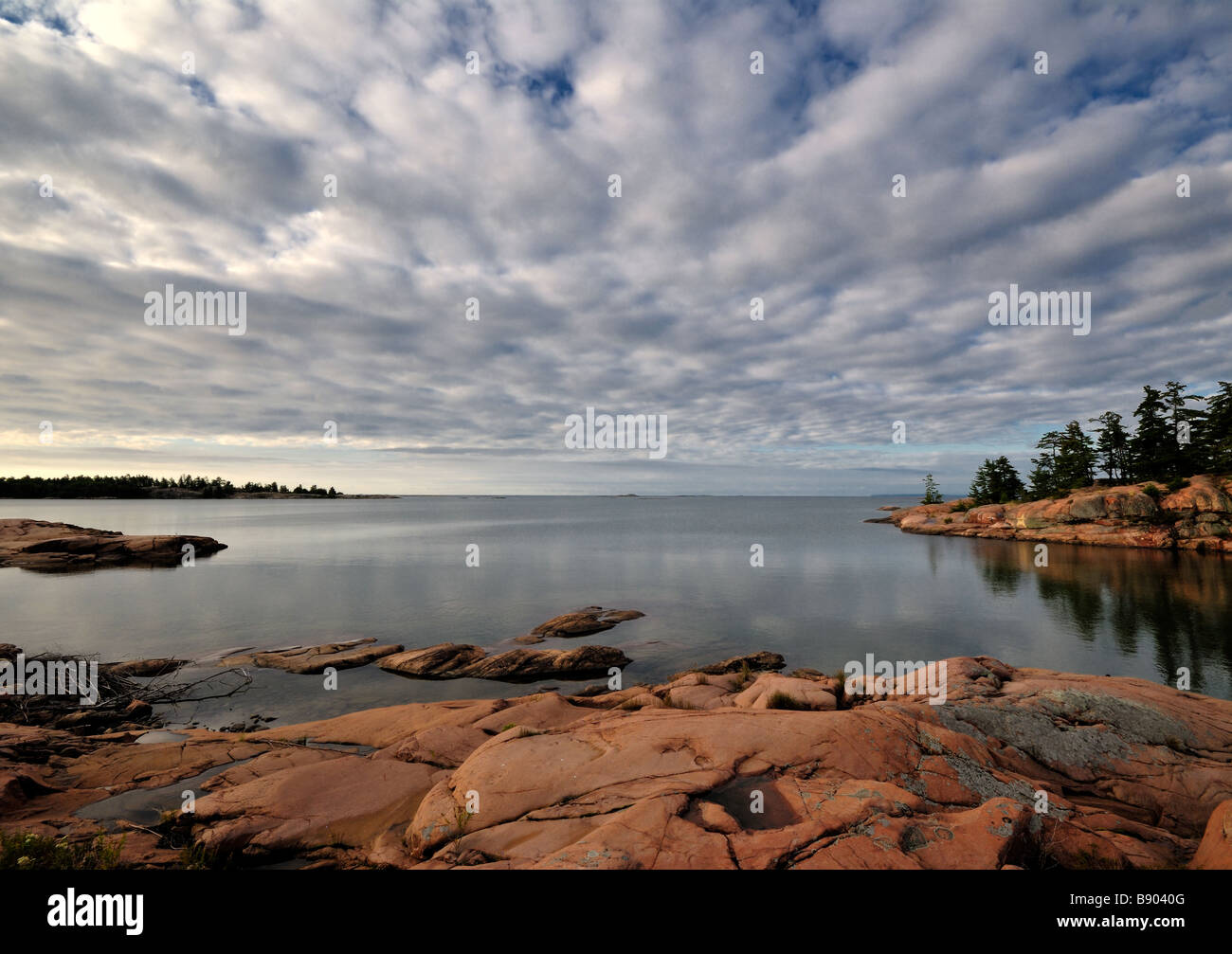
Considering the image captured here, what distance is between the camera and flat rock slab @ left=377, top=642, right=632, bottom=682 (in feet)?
77.6

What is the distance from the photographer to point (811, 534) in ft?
342

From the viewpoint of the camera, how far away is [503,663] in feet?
79.1

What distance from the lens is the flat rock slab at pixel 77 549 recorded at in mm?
57188

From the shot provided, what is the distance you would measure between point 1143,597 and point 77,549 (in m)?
111

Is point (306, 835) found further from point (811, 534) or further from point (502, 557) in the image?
point (811, 534)

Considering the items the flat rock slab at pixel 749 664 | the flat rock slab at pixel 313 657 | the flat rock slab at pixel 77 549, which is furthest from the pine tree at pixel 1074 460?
the flat rock slab at pixel 77 549

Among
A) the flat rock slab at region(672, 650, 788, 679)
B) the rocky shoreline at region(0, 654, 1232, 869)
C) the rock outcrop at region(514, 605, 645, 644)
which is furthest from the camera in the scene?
the rock outcrop at region(514, 605, 645, 644)

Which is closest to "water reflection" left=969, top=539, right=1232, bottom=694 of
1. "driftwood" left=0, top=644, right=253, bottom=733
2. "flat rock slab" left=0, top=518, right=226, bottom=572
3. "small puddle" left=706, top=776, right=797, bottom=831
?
"small puddle" left=706, top=776, right=797, bottom=831

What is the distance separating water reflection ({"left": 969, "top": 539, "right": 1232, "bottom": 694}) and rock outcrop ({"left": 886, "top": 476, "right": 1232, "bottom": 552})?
12.1ft

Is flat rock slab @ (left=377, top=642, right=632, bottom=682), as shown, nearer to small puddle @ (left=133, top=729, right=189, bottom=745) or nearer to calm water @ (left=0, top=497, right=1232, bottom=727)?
calm water @ (left=0, top=497, right=1232, bottom=727)

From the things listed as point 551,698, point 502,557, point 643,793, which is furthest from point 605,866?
point 502,557

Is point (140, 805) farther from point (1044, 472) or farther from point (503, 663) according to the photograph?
point (1044, 472)

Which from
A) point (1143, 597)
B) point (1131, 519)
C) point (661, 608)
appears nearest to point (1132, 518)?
point (1131, 519)
